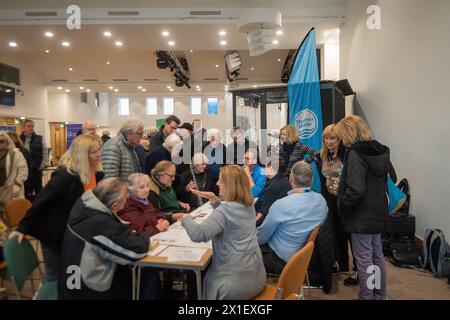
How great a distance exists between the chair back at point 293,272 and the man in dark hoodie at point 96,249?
2.82ft

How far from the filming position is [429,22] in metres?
3.76

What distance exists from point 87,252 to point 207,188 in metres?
2.15

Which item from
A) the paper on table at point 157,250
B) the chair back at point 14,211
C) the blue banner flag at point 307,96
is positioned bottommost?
the paper on table at point 157,250

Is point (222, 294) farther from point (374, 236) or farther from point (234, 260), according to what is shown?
point (374, 236)

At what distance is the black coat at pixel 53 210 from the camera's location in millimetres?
2113

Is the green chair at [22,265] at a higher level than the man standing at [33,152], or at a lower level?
lower

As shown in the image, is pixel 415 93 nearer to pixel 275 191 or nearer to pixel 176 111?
pixel 275 191

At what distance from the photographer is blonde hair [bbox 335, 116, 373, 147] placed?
105 inches

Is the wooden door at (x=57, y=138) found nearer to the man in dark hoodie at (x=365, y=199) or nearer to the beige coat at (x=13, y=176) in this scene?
the beige coat at (x=13, y=176)

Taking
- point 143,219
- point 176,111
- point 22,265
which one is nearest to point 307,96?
point 143,219

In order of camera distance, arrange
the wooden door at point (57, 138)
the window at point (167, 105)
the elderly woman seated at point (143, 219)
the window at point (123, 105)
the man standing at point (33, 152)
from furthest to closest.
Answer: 1. the window at point (123, 105)
2. the window at point (167, 105)
3. the wooden door at point (57, 138)
4. the man standing at point (33, 152)
5. the elderly woman seated at point (143, 219)

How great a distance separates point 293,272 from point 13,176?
13.2 feet

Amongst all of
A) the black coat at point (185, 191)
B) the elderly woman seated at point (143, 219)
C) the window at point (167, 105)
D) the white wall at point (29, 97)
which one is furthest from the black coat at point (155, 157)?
the window at point (167, 105)

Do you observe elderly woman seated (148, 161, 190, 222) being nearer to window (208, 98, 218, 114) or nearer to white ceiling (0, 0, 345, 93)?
white ceiling (0, 0, 345, 93)
